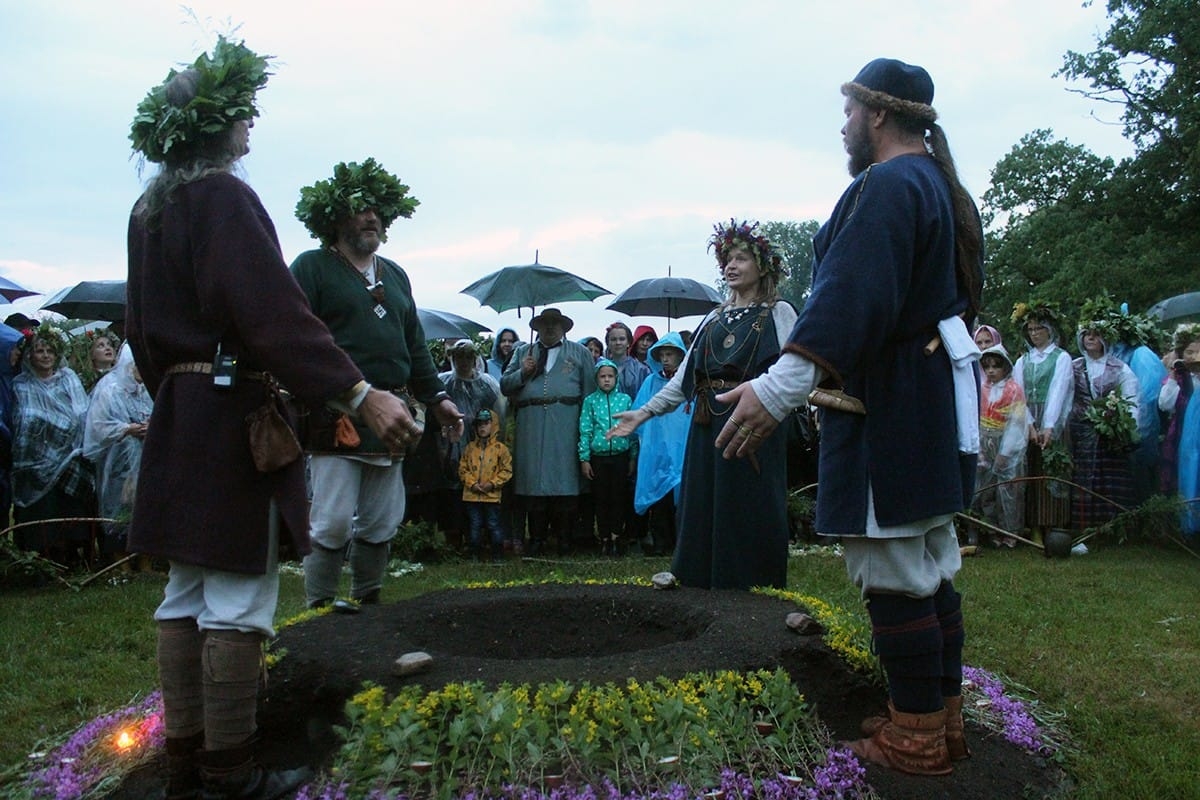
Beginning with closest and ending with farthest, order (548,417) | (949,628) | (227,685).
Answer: (227,685), (949,628), (548,417)

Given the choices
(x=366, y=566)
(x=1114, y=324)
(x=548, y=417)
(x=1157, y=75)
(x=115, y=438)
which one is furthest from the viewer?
(x=1157, y=75)

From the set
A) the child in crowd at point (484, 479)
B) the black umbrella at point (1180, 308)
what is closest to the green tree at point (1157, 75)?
the black umbrella at point (1180, 308)

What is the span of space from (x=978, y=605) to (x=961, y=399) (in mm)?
3710

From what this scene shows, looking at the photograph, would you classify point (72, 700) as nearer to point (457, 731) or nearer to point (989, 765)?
point (457, 731)

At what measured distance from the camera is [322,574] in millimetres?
4738

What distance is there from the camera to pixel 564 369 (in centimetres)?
929

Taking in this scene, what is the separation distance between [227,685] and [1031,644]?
4189mm

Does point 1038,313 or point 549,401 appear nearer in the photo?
point 549,401

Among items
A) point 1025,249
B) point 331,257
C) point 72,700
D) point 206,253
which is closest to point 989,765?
point 206,253

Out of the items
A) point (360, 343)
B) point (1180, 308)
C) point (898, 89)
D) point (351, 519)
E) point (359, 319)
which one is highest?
point (1180, 308)

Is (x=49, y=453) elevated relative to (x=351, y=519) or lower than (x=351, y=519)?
elevated

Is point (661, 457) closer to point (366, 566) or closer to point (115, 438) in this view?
point (366, 566)

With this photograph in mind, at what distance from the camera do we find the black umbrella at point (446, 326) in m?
11.6

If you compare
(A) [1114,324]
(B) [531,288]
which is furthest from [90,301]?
(A) [1114,324]
